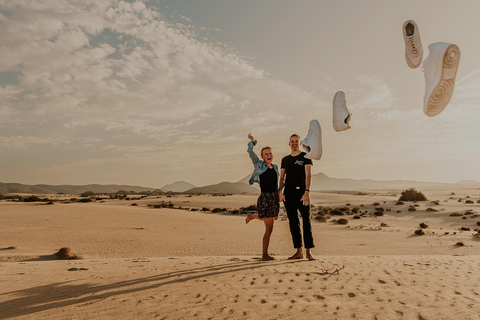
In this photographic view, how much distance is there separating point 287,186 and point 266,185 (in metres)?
0.50

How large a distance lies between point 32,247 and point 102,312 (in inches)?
320

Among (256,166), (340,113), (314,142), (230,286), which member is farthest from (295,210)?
(230,286)

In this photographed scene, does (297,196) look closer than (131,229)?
Yes

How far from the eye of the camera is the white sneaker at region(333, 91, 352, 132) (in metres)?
5.89

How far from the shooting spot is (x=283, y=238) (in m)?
13.7

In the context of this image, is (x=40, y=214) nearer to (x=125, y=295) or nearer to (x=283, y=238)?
(x=283, y=238)

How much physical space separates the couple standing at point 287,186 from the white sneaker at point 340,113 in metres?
1.40

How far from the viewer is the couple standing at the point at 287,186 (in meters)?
7.13

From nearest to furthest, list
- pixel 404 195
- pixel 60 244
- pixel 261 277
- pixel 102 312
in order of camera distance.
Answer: pixel 102 312 → pixel 261 277 → pixel 60 244 → pixel 404 195

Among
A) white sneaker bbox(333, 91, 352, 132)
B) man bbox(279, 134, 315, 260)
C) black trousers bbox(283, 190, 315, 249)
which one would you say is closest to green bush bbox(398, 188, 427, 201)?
black trousers bbox(283, 190, 315, 249)

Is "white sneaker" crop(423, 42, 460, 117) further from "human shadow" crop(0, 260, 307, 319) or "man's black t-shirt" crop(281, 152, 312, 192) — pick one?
"human shadow" crop(0, 260, 307, 319)

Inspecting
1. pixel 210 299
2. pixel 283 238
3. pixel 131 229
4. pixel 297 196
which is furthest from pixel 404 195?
pixel 210 299

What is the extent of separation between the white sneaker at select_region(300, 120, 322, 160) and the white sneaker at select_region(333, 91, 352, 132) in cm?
65

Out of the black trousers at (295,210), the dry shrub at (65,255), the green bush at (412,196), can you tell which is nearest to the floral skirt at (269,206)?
the black trousers at (295,210)
